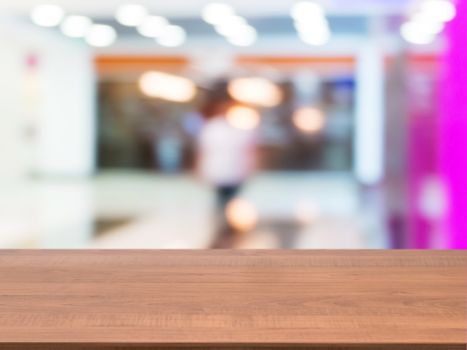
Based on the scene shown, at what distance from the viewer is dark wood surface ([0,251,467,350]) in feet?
3.85

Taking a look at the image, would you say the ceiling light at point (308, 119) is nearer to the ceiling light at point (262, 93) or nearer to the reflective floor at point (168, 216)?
the ceiling light at point (262, 93)

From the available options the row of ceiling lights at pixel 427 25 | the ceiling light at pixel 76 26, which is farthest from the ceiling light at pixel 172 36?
the row of ceiling lights at pixel 427 25

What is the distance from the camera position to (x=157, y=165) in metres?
21.9

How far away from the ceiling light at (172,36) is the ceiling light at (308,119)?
13.4ft

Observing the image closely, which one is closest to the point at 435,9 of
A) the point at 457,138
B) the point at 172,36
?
the point at 457,138

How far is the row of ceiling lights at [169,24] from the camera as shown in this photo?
12.6 m

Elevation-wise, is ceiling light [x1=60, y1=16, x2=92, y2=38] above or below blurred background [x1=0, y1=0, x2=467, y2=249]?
above

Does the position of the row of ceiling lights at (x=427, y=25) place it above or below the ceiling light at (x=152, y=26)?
below

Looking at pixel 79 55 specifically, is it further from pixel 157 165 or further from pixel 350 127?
pixel 350 127

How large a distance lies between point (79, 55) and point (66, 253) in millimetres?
18046

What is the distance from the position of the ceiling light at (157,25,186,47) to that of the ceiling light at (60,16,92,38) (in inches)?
65.0

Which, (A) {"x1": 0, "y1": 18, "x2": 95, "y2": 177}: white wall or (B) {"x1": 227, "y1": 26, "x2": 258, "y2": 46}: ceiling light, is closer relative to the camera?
(B) {"x1": 227, "y1": 26, "x2": 258, "y2": 46}: ceiling light

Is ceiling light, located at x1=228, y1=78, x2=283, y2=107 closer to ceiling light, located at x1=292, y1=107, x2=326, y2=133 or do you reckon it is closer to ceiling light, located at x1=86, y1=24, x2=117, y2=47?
ceiling light, located at x1=292, y1=107, x2=326, y2=133

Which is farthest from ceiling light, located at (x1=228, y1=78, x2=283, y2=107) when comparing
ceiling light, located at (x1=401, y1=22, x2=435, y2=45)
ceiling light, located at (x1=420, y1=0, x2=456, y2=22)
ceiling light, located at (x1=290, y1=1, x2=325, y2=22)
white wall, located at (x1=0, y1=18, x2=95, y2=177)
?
ceiling light, located at (x1=420, y1=0, x2=456, y2=22)
